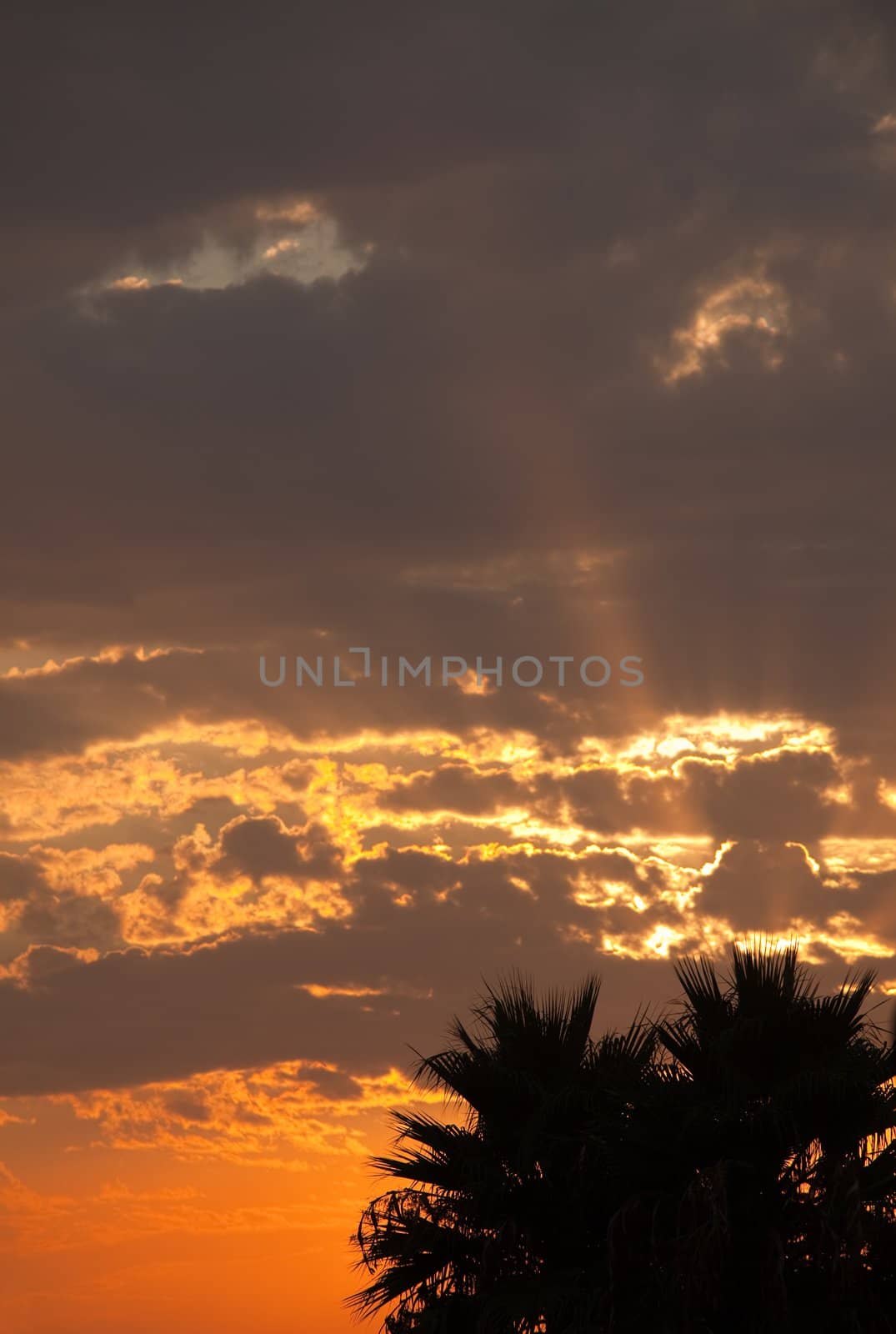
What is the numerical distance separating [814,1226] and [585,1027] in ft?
14.3

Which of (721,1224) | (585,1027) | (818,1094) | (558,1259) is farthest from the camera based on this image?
(585,1027)

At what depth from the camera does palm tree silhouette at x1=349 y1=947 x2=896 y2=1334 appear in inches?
605

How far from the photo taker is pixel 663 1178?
16734mm

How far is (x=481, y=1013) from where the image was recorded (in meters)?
19.5

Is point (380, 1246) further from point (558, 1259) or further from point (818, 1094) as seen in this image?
point (818, 1094)

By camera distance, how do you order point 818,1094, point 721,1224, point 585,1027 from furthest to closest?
point 585,1027 < point 818,1094 < point 721,1224

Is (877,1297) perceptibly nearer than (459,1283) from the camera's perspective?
Yes

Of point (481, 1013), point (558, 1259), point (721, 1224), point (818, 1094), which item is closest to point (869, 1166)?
point (818, 1094)

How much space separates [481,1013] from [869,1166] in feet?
16.7

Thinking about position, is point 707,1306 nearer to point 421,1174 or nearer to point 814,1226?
point 814,1226

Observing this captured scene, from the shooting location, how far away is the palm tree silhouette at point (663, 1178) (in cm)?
1538

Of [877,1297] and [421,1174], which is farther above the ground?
[421,1174]

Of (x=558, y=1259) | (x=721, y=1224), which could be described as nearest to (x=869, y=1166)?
(x=721, y=1224)

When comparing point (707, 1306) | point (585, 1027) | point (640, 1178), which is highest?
point (585, 1027)
